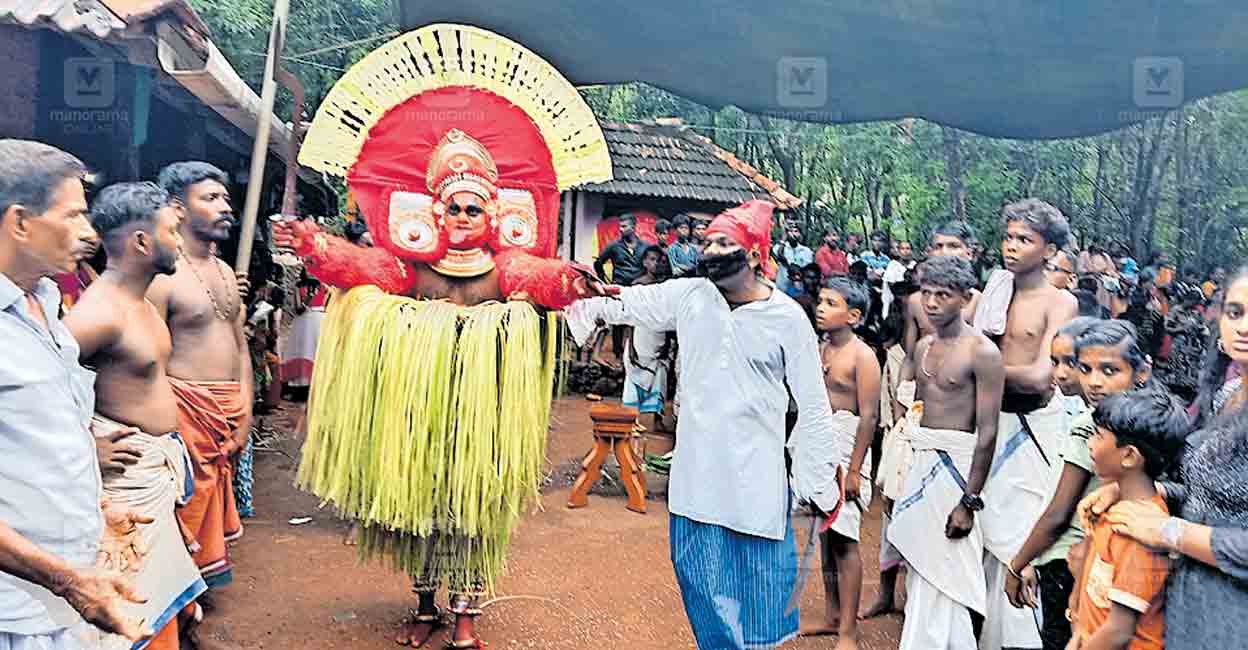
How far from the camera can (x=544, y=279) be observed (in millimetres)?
3389

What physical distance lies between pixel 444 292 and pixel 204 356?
84cm

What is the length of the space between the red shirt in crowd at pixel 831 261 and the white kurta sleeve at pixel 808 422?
5.61 m

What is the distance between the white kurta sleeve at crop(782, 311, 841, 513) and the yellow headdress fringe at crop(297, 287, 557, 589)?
2.98 ft

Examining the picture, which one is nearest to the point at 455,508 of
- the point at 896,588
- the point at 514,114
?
the point at 514,114

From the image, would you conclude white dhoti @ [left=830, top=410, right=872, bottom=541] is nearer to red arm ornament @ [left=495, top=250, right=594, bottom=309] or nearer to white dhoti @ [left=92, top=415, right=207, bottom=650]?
red arm ornament @ [left=495, top=250, right=594, bottom=309]

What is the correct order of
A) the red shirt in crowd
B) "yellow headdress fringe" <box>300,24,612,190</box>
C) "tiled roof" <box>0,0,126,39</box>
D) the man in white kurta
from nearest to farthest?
the man in white kurta → "yellow headdress fringe" <box>300,24,612,190</box> → "tiled roof" <box>0,0,126,39</box> → the red shirt in crowd

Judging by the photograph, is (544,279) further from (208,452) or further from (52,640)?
(52,640)

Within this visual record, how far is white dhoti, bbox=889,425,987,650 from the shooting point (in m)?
3.26

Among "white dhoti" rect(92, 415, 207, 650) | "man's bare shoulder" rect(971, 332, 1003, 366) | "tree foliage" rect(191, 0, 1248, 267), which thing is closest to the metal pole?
"white dhoti" rect(92, 415, 207, 650)

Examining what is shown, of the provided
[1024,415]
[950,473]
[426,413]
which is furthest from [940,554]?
[426,413]

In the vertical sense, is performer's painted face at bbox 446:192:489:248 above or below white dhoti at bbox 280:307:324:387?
above

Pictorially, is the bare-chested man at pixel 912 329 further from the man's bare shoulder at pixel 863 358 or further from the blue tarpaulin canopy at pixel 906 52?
the blue tarpaulin canopy at pixel 906 52

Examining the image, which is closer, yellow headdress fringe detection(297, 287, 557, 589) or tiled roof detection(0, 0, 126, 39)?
yellow headdress fringe detection(297, 287, 557, 589)

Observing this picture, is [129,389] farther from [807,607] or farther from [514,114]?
[807,607]
